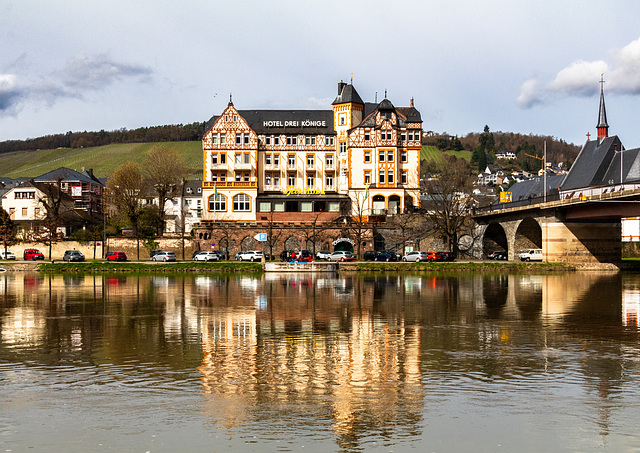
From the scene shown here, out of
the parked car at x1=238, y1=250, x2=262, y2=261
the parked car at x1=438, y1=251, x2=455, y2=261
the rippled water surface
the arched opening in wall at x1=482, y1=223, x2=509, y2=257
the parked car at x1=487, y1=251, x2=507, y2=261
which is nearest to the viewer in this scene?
the rippled water surface

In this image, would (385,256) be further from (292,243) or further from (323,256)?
(292,243)

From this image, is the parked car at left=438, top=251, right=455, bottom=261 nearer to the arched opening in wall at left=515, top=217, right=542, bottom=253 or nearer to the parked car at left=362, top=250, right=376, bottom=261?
the parked car at left=362, top=250, right=376, bottom=261

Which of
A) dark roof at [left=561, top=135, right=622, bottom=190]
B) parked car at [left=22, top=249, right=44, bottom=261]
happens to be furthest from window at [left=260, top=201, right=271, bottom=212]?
dark roof at [left=561, top=135, right=622, bottom=190]

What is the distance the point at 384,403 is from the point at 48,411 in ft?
25.9

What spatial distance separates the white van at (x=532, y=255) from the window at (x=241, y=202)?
134 feet

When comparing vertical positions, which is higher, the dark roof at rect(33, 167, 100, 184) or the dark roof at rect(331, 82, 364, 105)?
the dark roof at rect(331, 82, 364, 105)

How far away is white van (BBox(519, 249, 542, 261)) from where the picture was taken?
91.3m

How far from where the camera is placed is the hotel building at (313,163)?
108 meters

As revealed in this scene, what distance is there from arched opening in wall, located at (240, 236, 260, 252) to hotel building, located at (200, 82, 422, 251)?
4.50 meters

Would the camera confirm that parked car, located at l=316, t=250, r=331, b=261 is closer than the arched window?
Yes

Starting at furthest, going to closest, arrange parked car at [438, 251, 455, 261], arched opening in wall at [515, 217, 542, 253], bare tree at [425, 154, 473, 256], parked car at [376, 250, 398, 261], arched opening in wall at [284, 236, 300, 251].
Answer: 1. arched opening in wall at [284, 236, 300, 251]
2. bare tree at [425, 154, 473, 256]
3. arched opening in wall at [515, 217, 542, 253]
4. parked car at [438, 251, 455, 261]
5. parked car at [376, 250, 398, 261]

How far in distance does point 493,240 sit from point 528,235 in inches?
451

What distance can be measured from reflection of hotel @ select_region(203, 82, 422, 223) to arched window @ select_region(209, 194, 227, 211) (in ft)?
0.50

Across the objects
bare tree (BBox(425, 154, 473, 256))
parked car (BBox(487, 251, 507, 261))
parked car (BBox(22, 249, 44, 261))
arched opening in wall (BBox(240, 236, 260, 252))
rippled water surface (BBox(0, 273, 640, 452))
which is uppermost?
bare tree (BBox(425, 154, 473, 256))
